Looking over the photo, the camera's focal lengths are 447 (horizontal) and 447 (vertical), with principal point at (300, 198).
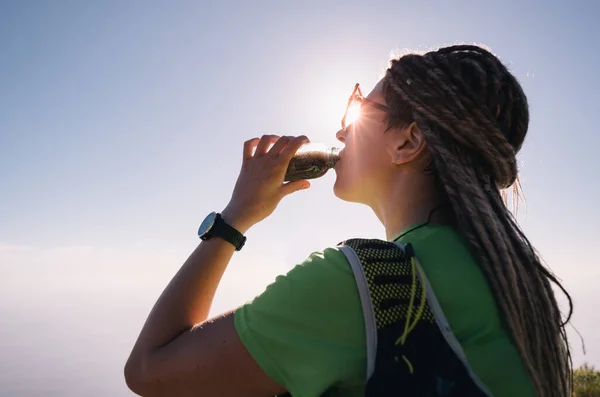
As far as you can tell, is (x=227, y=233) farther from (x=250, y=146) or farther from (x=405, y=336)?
(x=405, y=336)

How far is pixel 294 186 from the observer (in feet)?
8.98

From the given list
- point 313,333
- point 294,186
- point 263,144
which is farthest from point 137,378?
point 294,186

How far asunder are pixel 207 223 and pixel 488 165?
52.8 inches

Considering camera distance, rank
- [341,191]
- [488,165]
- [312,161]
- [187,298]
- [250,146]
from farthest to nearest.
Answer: [312,161] → [341,191] → [250,146] → [488,165] → [187,298]

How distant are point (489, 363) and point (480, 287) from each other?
0.83ft

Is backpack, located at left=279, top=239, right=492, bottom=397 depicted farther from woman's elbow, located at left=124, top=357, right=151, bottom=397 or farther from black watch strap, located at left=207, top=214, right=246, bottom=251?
black watch strap, located at left=207, top=214, right=246, bottom=251

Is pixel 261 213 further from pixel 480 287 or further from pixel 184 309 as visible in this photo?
pixel 480 287

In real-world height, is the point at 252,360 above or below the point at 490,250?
below

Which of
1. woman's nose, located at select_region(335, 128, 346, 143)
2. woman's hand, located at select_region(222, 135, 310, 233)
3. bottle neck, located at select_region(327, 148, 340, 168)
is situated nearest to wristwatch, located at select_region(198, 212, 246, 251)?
woman's hand, located at select_region(222, 135, 310, 233)

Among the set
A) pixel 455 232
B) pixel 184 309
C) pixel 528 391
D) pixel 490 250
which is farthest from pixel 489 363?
pixel 184 309

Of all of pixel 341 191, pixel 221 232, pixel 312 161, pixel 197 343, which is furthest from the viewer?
pixel 312 161

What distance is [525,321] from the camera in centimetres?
163

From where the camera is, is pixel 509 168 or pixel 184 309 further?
pixel 509 168

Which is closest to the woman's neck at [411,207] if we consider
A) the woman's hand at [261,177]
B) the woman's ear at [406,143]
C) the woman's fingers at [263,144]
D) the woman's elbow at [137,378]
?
the woman's ear at [406,143]
